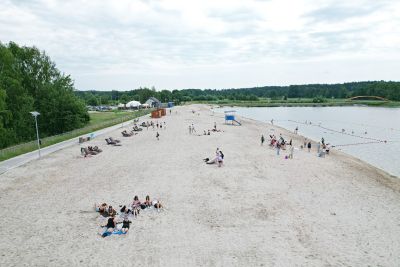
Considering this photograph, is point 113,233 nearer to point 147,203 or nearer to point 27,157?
point 147,203

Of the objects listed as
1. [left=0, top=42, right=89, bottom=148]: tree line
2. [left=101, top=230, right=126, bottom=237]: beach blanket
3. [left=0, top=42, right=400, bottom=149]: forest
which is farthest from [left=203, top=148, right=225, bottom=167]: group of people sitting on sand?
[left=0, top=42, right=89, bottom=148]: tree line

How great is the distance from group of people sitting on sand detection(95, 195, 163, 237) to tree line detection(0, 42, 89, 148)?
966 inches

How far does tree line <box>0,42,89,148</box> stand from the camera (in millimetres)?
32438

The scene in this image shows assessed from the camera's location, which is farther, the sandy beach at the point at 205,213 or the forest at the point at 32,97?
the forest at the point at 32,97

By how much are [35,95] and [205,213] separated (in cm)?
3408

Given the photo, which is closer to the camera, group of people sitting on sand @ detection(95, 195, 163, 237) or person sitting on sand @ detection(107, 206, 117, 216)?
group of people sitting on sand @ detection(95, 195, 163, 237)

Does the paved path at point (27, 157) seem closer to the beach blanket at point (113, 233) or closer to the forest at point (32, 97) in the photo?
the forest at point (32, 97)

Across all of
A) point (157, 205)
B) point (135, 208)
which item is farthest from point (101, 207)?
point (157, 205)

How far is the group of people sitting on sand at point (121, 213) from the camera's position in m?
10.9

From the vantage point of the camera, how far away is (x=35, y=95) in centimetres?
3788

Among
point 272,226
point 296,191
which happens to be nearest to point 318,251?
point 272,226

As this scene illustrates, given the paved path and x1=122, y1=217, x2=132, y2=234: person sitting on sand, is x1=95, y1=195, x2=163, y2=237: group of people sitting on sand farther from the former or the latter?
the paved path

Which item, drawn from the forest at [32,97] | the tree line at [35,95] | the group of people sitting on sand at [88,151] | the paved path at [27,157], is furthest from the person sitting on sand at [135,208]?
the tree line at [35,95]

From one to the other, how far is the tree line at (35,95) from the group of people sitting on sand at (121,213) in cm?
2455
